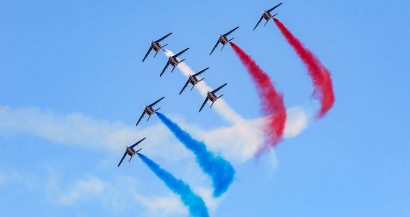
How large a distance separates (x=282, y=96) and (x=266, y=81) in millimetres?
3183

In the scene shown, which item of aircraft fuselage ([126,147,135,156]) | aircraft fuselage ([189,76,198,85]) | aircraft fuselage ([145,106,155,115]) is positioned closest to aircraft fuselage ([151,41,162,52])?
aircraft fuselage ([189,76,198,85])

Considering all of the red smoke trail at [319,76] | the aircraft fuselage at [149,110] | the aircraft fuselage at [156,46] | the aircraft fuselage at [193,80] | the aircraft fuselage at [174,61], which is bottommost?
the red smoke trail at [319,76]

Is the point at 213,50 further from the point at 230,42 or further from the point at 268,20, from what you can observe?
the point at 268,20

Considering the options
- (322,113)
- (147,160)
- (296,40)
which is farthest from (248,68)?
(147,160)

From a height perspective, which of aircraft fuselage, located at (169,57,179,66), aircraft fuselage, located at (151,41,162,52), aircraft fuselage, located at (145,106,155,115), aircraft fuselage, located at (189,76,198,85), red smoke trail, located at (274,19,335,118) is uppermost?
aircraft fuselage, located at (151,41,162,52)

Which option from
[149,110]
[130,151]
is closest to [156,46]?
[149,110]

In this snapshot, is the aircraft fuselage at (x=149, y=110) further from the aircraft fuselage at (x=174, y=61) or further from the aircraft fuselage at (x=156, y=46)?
the aircraft fuselage at (x=156, y=46)

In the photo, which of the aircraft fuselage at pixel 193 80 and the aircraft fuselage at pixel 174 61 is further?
the aircraft fuselage at pixel 174 61

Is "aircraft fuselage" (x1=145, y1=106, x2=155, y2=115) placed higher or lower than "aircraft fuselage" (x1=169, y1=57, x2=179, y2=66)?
lower

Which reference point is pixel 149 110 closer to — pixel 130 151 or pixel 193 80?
pixel 130 151

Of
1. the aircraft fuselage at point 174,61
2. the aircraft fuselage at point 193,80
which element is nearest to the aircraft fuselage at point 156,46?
the aircraft fuselage at point 174,61

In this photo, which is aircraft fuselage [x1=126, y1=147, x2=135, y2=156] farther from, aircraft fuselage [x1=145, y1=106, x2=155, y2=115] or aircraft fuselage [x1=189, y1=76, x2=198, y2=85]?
aircraft fuselage [x1=189, y1=76, x2=198, y2=85]

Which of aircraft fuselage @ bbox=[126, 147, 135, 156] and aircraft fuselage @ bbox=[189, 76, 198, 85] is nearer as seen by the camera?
aircraft fuselage @ bbox=[189, 76, 198, 85]

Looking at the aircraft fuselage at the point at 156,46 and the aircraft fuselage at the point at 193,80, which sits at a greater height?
the aircraft fuselage at the point at 156,46
